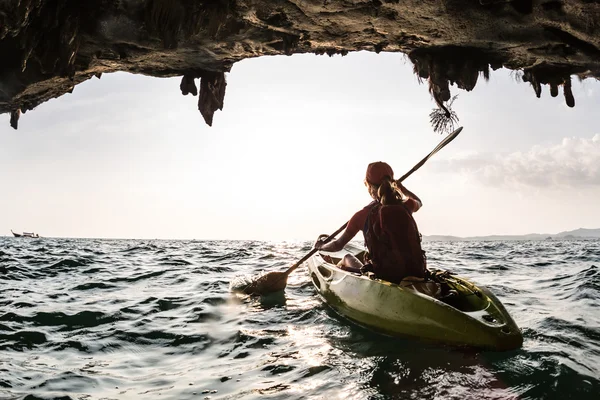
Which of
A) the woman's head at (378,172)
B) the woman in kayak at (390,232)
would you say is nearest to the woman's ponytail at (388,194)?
the woman in kayak at (390,232)

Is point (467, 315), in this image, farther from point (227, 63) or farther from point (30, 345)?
point (227, 63)

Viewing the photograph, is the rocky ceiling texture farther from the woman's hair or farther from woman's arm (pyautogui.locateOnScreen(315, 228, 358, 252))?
woman's arm (pyautogui.locateOnScreen(315, 228, 358, 252))

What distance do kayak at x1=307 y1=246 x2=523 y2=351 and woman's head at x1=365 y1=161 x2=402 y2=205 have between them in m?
1.13

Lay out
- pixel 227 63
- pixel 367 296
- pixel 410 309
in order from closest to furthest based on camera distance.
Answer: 1. pixel 410 309
2. pixel 367 296
3. pixel 227 63

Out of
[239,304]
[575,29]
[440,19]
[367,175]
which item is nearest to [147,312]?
[239,304]

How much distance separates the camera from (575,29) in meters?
6.31

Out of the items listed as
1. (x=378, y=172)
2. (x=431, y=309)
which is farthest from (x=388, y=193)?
(x=431, y=309)

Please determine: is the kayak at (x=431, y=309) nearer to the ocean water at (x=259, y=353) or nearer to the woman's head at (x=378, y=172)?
the ocean water at (x=259, y=353)

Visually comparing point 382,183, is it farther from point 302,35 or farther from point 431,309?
point 302,35

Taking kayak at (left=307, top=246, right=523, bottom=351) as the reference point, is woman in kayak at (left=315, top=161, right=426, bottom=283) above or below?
above

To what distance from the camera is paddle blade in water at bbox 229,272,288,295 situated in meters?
7.97

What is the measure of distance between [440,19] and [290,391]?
633 centimetres

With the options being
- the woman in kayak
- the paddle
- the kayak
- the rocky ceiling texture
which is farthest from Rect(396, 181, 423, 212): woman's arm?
the rocky ceiling texture

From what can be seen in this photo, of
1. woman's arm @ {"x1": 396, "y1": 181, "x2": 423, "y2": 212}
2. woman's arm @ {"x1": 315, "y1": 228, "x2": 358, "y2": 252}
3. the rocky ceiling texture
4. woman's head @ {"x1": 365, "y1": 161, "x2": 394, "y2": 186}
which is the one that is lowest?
woman's arm @ {"x1": 315, "y1": 228, "x2": 358, "y2": 252}
